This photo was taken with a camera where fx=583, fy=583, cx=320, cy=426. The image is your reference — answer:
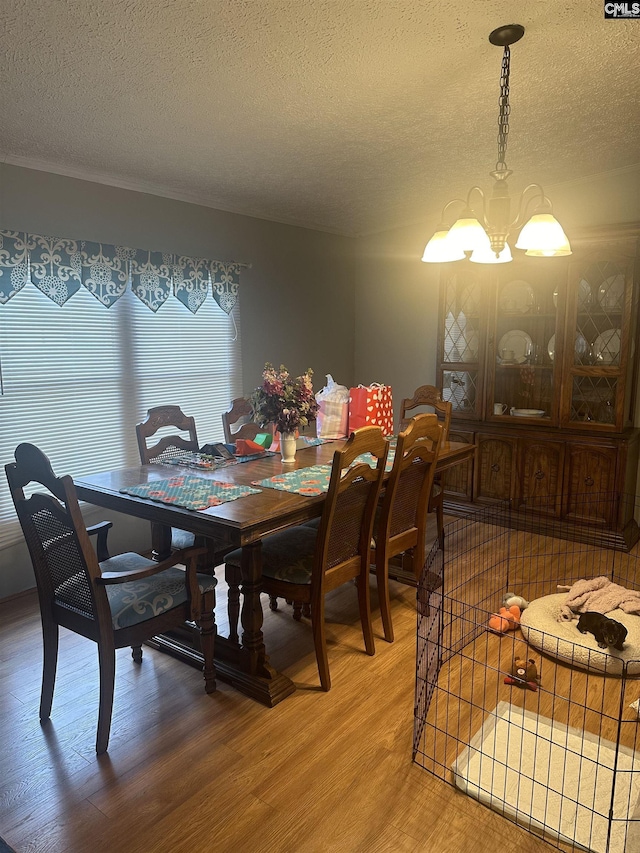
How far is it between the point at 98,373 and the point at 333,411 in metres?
1.46

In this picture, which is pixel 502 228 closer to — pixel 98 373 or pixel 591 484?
pixel 591 484

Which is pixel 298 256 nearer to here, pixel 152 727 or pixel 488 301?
pixel 488 301

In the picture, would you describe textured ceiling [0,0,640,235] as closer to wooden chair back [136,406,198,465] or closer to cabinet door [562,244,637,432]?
cabinet door [562,244,637,432]

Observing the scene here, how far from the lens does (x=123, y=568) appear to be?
2.36 m

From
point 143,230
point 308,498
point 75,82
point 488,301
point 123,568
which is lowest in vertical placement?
point 123,568

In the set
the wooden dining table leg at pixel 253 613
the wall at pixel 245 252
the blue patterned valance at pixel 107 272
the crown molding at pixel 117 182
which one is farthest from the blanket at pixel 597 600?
the crown molding at pixel 117 182

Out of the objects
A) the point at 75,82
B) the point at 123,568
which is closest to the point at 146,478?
the point at 123,568

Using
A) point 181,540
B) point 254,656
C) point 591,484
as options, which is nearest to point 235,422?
point 181,540

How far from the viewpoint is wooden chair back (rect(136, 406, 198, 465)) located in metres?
3.05

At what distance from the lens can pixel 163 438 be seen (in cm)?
308

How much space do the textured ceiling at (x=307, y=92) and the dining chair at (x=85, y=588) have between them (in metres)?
1.44

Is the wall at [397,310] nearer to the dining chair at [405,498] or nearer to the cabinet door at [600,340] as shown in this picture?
the cabinet door at [600,340]

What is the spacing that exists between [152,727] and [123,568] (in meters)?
0.60

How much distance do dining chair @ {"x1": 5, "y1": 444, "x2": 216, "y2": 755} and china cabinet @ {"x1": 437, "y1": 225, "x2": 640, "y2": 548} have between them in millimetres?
2726
